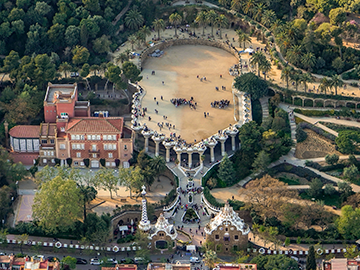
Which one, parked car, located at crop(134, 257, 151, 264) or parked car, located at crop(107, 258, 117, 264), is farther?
parked car, located at crop(107, 258, 117, 264)

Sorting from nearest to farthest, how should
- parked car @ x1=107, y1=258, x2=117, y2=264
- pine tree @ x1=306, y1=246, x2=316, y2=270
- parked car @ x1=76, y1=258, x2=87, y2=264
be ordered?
pine tree @ x1=306, y1=246, x2=316, y2=270 → parked car @ x1=107, y1=258, x2=117, y2=264 → parked car @ x1=76, y1=258, x2=87, y2=264

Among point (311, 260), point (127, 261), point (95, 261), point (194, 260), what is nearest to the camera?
point (311, 260)

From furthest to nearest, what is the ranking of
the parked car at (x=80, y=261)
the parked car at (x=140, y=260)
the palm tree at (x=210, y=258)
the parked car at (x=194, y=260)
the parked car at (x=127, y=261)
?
the parked car at (x=80, y=261) → the parked car at (x=194, y=260) → the parked car at (x=140, y=260) → the parked car at (x=127, y=261) → the palm tree at (x=210, y=258)

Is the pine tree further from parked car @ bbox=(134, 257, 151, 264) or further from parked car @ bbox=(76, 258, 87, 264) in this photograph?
parked car @ bbox=(76, 258, 87, 264)

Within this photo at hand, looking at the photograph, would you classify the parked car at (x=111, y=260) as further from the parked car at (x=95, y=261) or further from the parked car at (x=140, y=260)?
the parked car at (x=140, y=260)

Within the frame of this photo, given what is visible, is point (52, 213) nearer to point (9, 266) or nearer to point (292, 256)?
point (9, 266)

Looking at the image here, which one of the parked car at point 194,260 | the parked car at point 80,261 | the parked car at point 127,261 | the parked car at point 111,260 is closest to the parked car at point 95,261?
the parked car at point 80,261

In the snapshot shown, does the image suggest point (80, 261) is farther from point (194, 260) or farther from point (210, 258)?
point (210, 258)

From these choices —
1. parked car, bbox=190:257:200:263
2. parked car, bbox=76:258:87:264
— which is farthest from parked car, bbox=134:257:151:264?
parked car, bbox=76:258:87:264

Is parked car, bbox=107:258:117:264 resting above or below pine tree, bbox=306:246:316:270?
below

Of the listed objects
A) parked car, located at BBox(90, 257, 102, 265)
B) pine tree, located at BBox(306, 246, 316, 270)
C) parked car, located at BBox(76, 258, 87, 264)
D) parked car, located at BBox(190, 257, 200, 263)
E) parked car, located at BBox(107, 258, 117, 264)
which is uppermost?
pine tree, located at BBox(306, 246, 316, 270)

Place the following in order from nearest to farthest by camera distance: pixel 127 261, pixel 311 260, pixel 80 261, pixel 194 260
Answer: pixel 311 260 < pixel 127 261 < pixel 194 260 < pixel 80 261

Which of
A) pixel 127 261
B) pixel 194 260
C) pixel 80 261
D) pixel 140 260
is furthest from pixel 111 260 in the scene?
pixel 194 260
